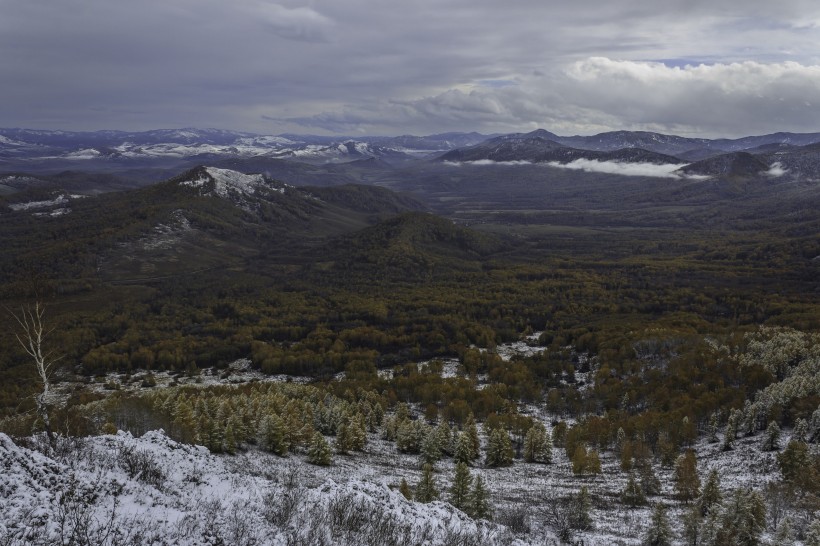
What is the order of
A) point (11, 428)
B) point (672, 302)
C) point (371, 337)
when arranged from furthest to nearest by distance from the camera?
point (672, 302) < point (371, 337) < point (11, 428)

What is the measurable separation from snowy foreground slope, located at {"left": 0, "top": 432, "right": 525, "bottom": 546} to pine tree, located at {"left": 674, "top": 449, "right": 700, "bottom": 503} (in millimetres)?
34455

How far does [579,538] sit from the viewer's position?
47.4 m

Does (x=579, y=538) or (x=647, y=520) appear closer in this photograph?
(x=579, y=538)

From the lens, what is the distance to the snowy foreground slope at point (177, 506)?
69.5 ft

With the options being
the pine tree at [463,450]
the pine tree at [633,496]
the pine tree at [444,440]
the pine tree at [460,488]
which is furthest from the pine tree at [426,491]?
the pine tree at [633,496]

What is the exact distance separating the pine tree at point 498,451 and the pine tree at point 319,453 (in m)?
25.4

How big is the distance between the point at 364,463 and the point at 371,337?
98672 mm

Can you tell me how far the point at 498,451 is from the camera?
7581 cm

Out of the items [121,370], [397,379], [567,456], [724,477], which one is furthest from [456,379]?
[121,370]

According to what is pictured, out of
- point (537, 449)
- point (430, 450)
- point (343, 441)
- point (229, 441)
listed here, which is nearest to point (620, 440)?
point (537, 449)

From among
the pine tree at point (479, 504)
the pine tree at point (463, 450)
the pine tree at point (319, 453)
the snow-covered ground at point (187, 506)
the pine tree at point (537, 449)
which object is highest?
the snow-covered ground at point (187, 506)

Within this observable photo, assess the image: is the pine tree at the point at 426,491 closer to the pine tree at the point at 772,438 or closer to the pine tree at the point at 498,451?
the pine tree at the point at 498,451

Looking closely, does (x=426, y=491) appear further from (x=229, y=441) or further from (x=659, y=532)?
(x=229, y=441)

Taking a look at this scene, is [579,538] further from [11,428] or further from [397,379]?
[397,379]
